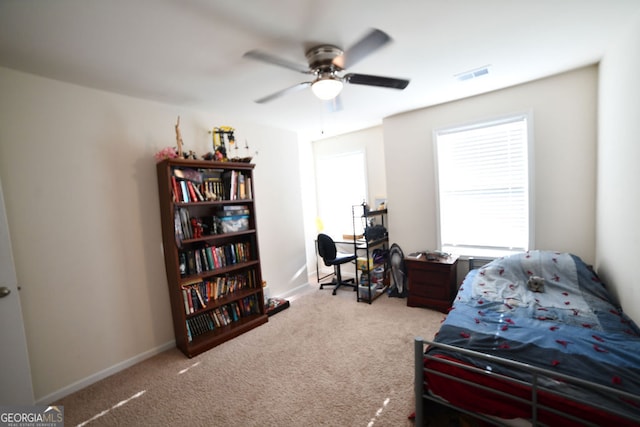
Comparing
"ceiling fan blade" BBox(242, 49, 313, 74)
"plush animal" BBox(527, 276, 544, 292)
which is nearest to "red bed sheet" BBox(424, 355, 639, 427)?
"plush animal" BBox(527, 276, 544, 292)

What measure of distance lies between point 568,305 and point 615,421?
1.10 meters

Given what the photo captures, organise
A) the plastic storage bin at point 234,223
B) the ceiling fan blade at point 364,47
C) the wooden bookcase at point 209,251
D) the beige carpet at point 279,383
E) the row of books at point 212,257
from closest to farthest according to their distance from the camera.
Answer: the ceiling fan blade at point 364,47 < the beige carpet at point 279,383 < the wooden bookcase at point 209,251 < the row of books at point 212,257 < the plastic storage bin at point 234,223

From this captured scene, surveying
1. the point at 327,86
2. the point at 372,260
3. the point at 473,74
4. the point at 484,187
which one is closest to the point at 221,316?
the point at 372,260

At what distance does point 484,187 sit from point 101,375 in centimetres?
429

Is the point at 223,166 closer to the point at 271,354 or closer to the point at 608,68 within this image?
the point at 271,354

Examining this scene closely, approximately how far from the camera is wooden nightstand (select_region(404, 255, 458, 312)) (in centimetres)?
298

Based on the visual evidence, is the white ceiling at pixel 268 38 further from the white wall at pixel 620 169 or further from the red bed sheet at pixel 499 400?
the red bed sheet at pixel 499 400

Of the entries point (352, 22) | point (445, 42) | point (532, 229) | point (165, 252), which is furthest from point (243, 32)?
point (532, 229)

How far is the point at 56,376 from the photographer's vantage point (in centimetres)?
200

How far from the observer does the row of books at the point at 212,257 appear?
258cm

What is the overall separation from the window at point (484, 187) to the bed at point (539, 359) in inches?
32.7

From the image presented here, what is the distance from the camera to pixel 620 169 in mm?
1911

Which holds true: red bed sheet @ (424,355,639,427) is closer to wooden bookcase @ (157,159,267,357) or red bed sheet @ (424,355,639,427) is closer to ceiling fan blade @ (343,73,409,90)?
ceiling fan blade @ (343,73,409,90)

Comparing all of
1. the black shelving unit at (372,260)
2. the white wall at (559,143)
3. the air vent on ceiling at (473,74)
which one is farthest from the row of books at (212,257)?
the white wall at (559,143)
